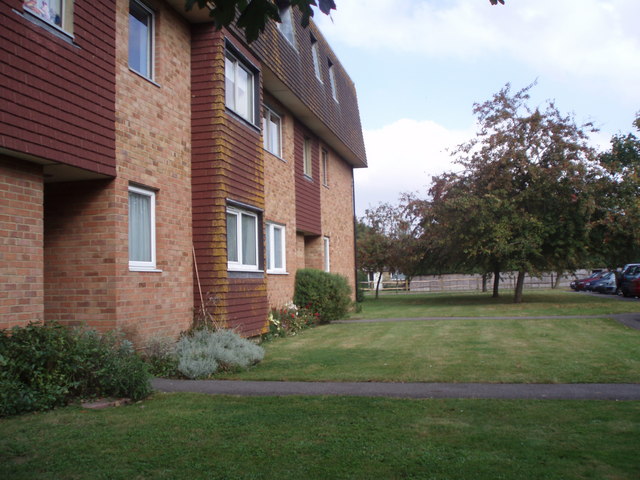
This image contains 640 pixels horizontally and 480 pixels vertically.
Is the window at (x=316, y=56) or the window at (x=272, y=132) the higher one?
the window at (x=316, y=56)

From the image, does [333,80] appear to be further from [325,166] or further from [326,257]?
[326,257]

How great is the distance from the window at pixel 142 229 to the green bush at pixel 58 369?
2147 millimetres

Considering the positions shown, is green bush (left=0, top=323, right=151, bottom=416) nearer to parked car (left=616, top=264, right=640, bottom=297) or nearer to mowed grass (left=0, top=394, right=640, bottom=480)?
mowed grass (left=0, top=394, right=640, bottom=480)

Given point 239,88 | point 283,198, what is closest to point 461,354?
point 239,88

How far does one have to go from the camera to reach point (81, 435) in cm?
517

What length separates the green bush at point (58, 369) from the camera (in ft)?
19.2

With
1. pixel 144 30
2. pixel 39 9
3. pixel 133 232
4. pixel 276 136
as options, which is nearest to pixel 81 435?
pixel 133 232

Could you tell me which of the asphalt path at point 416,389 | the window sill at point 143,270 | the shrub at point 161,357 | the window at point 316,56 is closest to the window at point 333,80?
the window at point 316,56

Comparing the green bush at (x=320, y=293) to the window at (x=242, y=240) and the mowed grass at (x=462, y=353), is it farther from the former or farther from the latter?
the window at (x=242, y=240)

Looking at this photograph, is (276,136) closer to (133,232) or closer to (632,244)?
(133,232)

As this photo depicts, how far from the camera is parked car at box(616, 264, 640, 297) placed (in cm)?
2980

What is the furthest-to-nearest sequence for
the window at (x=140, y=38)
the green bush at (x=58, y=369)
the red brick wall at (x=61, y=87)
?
the window at (x=140, y=38), the red brick wall at (x=61, y=87), the green bush at (x=58, y=369)

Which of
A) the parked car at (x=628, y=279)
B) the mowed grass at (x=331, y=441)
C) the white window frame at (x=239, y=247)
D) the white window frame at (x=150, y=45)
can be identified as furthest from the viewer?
the parked car at (x=628, y=279)

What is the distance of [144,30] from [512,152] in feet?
56.0
